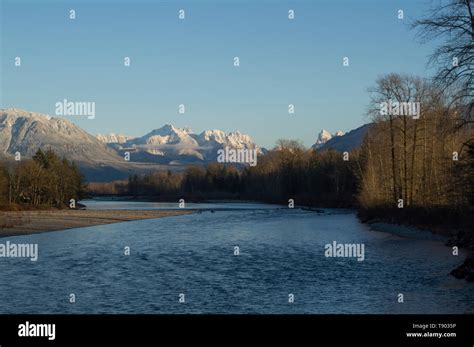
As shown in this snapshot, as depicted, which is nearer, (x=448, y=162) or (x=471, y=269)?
(x=471, y=269)

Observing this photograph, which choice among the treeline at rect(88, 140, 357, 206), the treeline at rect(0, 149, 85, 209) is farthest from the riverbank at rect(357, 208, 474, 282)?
the treeline at rect(0, 149, 85, 209)

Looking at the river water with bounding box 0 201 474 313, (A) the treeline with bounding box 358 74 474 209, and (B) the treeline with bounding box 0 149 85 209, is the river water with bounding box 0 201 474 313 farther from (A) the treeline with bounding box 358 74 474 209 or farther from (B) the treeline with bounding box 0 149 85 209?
(B) the treeline with bounding box 0 149 85 209

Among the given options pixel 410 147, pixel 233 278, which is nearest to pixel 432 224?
pixel 410 147

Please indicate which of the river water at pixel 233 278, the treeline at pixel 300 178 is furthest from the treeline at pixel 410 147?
the treeline at pixel 300 178

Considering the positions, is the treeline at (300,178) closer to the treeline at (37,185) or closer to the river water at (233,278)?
the treeline at (37,185)

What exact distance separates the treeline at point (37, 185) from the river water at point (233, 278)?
2319 inches

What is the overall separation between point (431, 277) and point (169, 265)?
1448 centimetres

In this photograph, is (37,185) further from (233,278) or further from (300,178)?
(233,278)

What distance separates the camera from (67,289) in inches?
944

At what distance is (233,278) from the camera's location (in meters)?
26.7
